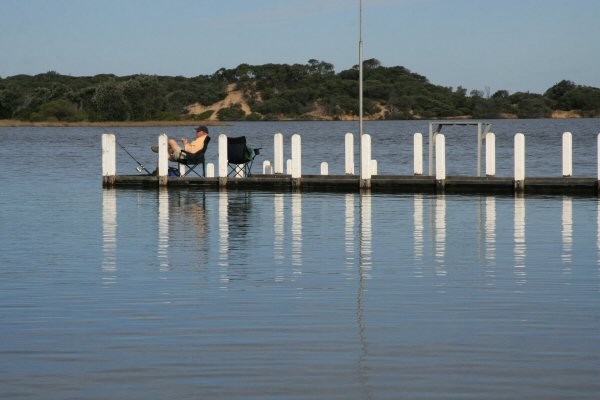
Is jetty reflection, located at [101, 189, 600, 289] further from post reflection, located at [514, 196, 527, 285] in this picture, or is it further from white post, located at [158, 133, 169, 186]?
white post, located at [158, 133, 169, 186]

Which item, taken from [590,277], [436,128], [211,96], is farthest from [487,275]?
[211,96]

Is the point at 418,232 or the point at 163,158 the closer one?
the point at 418,232

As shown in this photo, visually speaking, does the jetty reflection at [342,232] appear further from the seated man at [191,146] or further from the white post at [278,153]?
the white post at [278,153]

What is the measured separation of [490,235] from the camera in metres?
19.6

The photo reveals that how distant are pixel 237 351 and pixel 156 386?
1.31 meters

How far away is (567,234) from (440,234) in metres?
2.02

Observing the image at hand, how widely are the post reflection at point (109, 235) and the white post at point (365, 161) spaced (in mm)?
6041

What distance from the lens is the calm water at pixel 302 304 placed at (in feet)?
28.8

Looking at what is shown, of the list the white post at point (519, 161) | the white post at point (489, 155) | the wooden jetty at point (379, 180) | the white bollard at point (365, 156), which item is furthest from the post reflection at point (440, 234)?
the white bollard at point (365, 156)

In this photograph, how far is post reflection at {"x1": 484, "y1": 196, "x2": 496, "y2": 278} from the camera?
50.6 feet

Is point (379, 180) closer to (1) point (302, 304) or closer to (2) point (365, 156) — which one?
(2) point (365, 156)

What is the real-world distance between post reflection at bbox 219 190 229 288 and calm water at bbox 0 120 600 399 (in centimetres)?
5

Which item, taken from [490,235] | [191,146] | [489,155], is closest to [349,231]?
[490,235]

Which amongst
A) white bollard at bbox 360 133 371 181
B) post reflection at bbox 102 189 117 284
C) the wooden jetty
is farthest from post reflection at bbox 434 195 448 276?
post reflection at bbox 102 189 117 284
